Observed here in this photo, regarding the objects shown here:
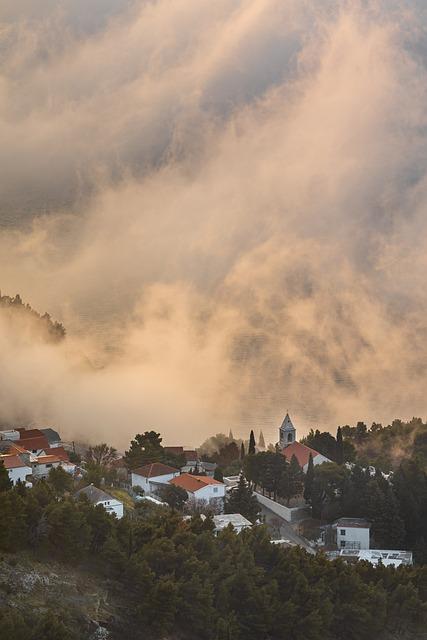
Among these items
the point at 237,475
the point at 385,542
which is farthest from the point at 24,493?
the point at 237,475

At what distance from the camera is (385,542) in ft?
147

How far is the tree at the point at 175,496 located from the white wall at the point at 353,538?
7.45 metres

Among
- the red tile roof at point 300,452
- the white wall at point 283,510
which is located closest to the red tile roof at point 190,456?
the red tile roof at point 300,452

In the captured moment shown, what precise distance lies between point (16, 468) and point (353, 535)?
15895 millimetres

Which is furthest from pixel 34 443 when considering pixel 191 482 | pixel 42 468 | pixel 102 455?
pixel 191 482

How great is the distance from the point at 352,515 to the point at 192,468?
11.3m

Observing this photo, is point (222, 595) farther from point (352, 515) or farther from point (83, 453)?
point (83, 453)

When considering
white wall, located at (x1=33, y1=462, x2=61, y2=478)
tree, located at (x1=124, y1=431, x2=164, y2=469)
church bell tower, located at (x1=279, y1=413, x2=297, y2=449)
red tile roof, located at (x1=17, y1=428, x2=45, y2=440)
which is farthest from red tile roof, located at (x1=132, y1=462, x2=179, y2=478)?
church bell tower, located at (x1=279, y1=413, x2=297, y2=449)

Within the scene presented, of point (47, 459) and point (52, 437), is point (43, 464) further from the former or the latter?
point (52, 437)

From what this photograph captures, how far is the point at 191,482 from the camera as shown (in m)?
47.2

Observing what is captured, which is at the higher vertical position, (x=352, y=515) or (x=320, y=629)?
(x=352, y=515)

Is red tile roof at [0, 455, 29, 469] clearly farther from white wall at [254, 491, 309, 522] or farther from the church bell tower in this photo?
the church bell tower

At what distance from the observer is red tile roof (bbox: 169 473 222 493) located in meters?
46.5

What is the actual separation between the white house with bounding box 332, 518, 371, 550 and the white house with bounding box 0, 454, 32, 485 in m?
14.8
